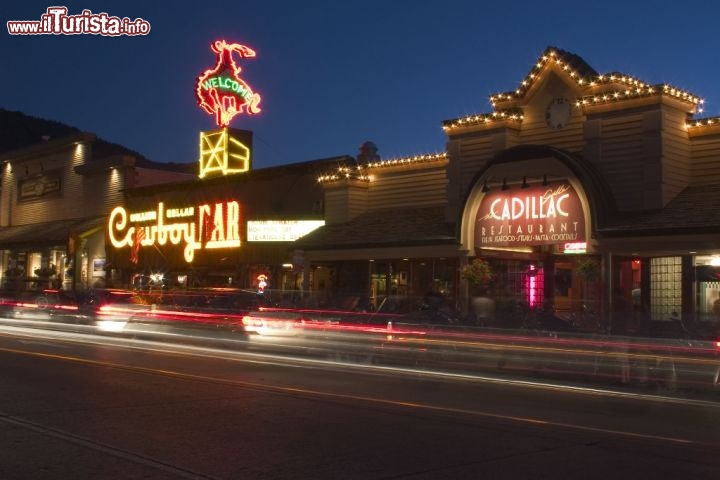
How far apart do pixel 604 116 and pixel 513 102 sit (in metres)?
3.00

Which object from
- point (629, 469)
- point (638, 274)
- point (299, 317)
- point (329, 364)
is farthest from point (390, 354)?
point (629, 469)

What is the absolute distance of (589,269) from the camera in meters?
21.7

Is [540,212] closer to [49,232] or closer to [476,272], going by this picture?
[476,272]

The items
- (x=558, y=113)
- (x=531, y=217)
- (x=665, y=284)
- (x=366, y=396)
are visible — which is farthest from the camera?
(x=558, y=113)

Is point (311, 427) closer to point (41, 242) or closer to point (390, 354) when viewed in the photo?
point (390, 354)

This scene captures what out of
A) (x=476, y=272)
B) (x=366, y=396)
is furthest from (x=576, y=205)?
(x=366, y=396)

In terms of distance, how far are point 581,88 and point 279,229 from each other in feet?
46.5

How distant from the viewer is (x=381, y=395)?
42.1 feet

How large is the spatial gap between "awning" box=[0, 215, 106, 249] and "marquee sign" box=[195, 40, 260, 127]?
414 inches

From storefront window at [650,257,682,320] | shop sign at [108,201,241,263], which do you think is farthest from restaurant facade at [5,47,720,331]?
shop sign at [108,201,241,263]

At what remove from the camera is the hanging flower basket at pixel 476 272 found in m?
23.5

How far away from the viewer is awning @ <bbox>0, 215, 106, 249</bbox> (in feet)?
145

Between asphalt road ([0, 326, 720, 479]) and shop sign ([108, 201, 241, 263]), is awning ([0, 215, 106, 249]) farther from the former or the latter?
asphalt road ([0, 326, 720, 479])

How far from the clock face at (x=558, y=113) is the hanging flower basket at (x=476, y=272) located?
416 cm
